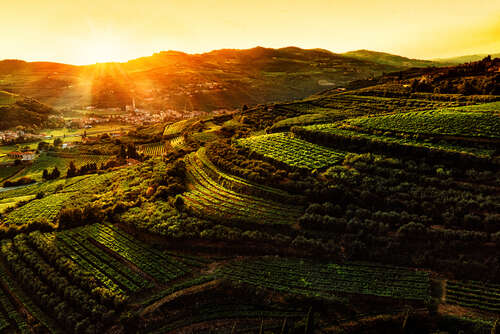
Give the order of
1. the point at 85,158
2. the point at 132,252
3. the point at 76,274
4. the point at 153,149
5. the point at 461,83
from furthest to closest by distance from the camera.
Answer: the point at 85,158
the point at 153,149
the point at 461,83
the point at 132,252
the point at 76,274

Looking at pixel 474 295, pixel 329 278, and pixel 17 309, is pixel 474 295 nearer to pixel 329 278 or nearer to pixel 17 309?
pixel 329 278

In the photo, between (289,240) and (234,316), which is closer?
(234,316)

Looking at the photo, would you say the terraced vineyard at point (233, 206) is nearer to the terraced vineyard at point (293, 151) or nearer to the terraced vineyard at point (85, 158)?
the terraced vineyard at point (293, 151)

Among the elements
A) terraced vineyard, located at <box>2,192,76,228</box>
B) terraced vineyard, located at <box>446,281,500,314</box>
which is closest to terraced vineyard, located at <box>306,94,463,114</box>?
terraced vineyard, located at <box>446,281,500,314</box>

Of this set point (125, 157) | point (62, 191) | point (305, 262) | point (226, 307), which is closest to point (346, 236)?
point (305, 262)

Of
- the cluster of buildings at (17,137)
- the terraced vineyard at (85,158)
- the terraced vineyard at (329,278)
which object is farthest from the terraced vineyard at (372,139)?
the cluster of buildings at (17,137)

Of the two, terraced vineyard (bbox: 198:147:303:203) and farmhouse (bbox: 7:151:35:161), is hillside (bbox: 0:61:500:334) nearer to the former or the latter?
terraced vineyard (bbox: 198:147:303:203)

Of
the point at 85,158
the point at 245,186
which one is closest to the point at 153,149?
the point at 85,158
